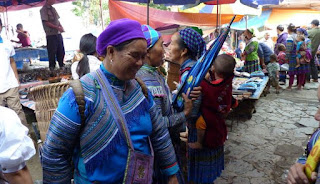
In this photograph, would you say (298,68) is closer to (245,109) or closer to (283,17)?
(245,109)

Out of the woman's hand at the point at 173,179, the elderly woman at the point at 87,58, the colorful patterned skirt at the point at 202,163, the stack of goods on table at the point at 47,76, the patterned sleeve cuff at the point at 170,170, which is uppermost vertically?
the elderly woman at the point at 87,58

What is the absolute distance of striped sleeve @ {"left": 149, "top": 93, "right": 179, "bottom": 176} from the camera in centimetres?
157

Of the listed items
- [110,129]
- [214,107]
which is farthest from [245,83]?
[110,129]

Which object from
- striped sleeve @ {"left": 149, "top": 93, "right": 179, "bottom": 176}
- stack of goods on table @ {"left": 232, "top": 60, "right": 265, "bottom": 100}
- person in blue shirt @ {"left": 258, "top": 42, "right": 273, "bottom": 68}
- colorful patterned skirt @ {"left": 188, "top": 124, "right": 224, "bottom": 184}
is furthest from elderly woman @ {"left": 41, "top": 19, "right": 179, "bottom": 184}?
person in blue shirt @ {"left": 258, "top": 42, "right": 273, "bottom": 68}

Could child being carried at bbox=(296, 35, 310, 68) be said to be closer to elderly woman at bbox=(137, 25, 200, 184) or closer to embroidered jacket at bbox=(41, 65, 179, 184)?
elderly woman at bbox=(137, 25, 200, 184)

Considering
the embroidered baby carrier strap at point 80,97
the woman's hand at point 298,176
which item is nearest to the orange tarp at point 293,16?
the woman's hand at point 298,176

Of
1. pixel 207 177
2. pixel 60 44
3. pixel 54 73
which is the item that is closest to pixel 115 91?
pixel 207 177

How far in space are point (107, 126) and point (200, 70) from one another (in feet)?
3.52

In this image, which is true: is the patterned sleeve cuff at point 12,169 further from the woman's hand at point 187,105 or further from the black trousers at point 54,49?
the black trousers at point 54,49

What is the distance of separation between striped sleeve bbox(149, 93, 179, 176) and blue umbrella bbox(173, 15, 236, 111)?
23.8 inches

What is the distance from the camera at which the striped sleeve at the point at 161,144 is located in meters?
1.57

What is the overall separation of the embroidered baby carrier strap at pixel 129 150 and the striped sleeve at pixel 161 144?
0.18 m

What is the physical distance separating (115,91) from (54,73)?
16.2ft

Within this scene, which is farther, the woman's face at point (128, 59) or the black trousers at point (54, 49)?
the black trousers at point (54, 49)
